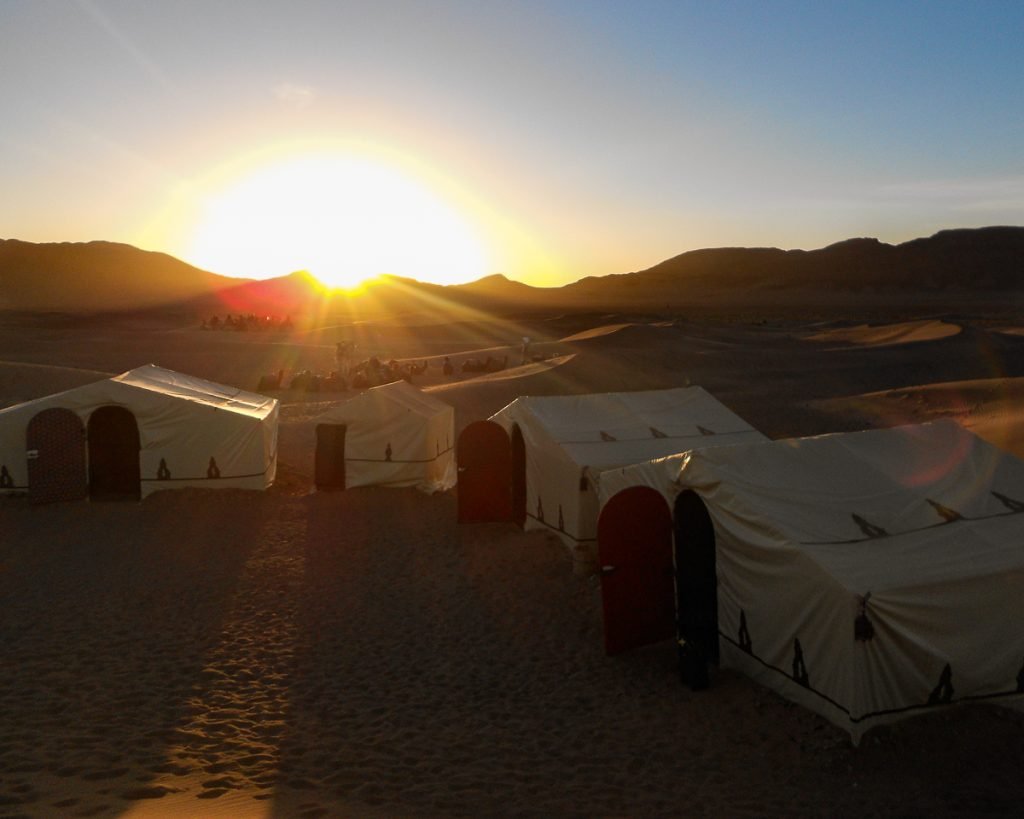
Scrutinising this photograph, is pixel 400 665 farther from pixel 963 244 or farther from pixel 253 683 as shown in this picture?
pixel 963 244

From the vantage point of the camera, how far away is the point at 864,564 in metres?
7.91

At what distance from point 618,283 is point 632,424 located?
550 ft

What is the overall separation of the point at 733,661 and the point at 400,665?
3.64m

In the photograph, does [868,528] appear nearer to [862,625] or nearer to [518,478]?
[862,625]

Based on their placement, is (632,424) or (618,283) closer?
(632,424)

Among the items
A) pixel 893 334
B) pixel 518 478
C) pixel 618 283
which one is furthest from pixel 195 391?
pixel 618 283

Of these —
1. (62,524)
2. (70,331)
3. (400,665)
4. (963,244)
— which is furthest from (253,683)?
(963,244)

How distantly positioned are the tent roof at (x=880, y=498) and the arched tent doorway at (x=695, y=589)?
500 millimetres

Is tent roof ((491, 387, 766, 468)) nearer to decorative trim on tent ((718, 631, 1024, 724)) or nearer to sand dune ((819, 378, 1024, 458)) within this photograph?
decorative trim on tent ((718, 631, 1024, 724))

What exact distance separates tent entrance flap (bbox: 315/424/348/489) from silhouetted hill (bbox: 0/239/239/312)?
105 meters

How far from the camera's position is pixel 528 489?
50.2 feet

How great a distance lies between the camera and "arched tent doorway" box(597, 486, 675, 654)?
31.7ft

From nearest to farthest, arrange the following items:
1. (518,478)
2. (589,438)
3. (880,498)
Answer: (880,498) < (589,438) < (518,478)

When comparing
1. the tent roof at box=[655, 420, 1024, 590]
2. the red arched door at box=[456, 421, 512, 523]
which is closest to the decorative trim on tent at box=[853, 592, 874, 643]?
the tent roof at box=[655, 420, 1024, 590]
